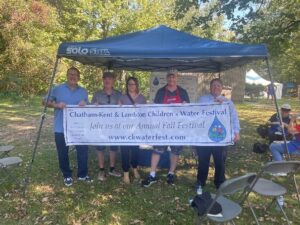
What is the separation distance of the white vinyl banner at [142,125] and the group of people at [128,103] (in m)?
0.20

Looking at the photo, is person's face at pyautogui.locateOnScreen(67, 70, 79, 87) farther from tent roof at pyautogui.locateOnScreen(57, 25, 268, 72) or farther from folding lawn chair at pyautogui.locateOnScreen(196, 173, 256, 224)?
folding lawn chair at pyautogui.locateOnScreen(196, 173, 256, 224)

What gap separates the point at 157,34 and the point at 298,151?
313 cm

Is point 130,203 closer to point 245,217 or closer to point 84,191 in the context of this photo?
point 84,191

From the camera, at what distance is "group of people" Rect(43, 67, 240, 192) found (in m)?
5.65

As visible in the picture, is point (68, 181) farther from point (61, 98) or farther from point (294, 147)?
point (294, 147)

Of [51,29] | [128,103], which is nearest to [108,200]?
[128,103]

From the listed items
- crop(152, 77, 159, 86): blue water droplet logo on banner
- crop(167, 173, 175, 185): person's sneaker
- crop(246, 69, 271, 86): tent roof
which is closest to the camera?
crop(167, 173, 175, 185): person's sneaker

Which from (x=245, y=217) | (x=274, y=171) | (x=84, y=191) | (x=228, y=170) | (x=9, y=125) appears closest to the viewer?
(x=274, y=171)

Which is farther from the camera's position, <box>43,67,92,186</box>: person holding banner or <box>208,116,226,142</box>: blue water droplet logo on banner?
<box>43,67,92,186</box>: person holding banner

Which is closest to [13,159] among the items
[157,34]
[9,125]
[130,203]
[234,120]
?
[130,203]

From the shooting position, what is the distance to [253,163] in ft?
25.5

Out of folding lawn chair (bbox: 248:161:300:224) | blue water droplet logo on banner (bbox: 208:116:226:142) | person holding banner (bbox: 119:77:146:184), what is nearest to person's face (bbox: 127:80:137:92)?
person holding banner (bbox: 119:77:146:184)

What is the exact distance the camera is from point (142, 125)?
5.66 metres

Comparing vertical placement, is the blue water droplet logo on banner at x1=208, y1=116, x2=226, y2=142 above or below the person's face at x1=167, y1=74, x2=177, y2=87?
below
